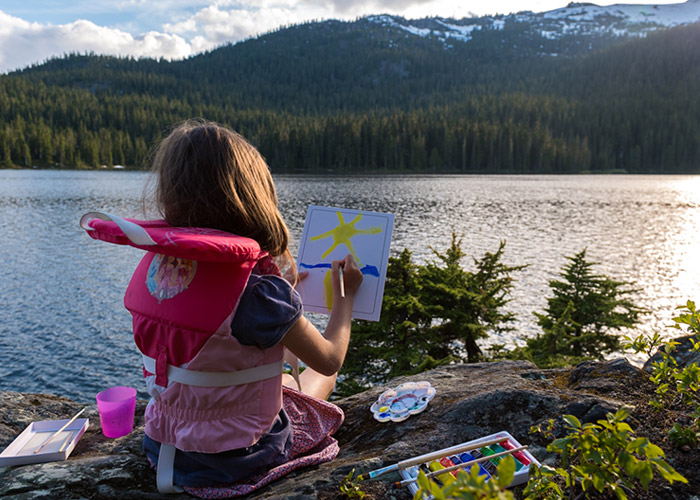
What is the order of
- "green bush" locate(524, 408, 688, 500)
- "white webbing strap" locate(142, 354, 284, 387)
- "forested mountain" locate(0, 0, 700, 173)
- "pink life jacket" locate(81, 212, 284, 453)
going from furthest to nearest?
"forested mountain" locate(0, 0, 700, 173)
"white webbing strap" locate(142, 354, 284, 387)
"pink life jacket" locate(81, 212, 284, 453)
"green bush" locate(524, 408, 688, 500)

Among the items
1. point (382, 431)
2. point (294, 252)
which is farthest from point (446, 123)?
point (382, 431)

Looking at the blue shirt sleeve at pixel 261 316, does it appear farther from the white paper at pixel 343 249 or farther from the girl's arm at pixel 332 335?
the white paper at pixel 343 249

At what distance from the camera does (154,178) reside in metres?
2.45

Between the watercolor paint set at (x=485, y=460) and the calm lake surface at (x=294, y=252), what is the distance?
1.71 metres

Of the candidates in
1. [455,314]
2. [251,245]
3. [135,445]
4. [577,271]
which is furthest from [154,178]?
[577,271]

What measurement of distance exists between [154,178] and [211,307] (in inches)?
32.8

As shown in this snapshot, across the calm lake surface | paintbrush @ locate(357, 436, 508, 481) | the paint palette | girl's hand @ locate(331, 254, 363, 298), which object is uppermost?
girl's hand @ locate(331, 254, 363, 298)

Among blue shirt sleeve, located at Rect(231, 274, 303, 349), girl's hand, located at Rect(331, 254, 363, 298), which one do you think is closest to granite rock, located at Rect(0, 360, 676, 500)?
blue shirt sleeve, located at Rect(231, 274, 303, 349)

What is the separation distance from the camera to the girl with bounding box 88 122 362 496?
2072 millimetres

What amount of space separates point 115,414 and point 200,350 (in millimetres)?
1456

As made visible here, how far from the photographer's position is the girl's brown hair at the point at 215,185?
2164 millimetres

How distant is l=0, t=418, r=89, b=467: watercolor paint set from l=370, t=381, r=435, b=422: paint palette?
1828 millimetres

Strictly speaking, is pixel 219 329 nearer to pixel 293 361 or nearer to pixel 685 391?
pixel 293 361

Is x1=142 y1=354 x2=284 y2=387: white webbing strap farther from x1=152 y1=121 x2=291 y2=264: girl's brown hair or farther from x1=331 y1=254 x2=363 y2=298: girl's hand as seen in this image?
x1=331 y1=254 x2=363 y2=298: girl's hand
